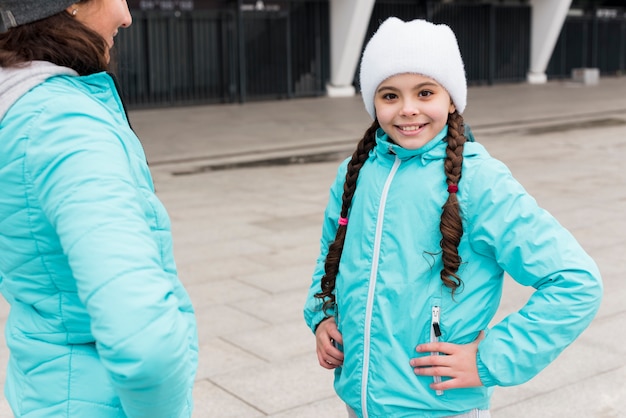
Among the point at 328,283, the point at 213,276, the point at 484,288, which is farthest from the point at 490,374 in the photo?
the point at 213,276

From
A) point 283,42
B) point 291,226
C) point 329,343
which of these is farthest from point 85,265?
point 283,42

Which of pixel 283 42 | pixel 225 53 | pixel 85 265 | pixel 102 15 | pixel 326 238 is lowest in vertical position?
pixel 225 53

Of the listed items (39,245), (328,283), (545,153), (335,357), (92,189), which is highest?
(92,189)

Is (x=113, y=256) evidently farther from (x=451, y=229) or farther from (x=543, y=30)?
(x=543, y=30)

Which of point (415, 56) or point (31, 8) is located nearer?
point (31, 8)

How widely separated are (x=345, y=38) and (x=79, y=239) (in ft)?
66.4

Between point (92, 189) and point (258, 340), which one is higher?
point (92, 189)

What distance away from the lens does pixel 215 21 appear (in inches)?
789

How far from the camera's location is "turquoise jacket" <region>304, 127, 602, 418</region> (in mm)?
1900

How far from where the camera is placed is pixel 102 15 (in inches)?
61.4

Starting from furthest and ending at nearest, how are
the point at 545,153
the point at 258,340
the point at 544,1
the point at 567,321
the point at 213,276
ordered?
the point at 544,1 < the point at 545,153 < the point at 213,276 < the point at 258,340 < the point at 567,321

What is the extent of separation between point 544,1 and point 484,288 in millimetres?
25605

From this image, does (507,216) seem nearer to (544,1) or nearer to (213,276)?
(213,276)

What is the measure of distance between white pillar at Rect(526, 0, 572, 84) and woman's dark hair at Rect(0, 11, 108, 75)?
26149 mm
